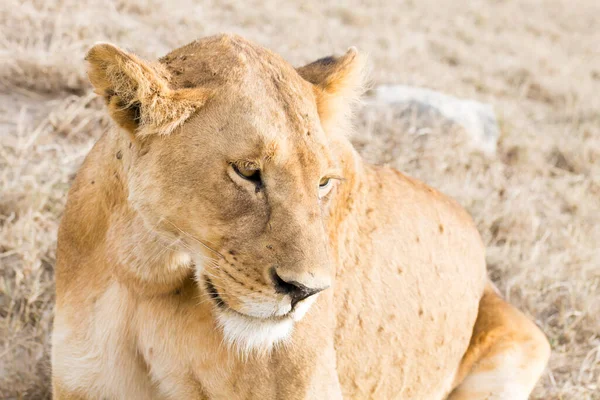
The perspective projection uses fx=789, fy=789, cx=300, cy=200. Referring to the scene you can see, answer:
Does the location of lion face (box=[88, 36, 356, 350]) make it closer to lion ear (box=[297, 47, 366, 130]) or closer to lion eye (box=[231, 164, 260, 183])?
lion eye (box=[231, 164, 260, 183])

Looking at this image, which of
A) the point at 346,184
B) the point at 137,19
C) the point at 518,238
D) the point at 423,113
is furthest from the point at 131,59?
the point at 137,19

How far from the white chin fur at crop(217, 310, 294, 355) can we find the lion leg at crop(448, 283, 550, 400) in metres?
1.62

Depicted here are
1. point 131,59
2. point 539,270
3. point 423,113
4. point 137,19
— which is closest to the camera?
point 131,59

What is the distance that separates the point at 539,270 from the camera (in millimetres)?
5008

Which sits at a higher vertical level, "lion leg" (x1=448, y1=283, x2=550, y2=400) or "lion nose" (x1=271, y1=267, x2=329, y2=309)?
"lion nose" (x1=271, y1=267, x2=329, y2=309)

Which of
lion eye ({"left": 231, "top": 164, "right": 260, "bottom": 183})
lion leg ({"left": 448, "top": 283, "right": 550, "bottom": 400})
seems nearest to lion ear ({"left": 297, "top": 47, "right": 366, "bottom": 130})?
lion eye ({"left": 231, "top": 164, "right": 260, "bottom": 183})

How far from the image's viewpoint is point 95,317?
2670 millimetres

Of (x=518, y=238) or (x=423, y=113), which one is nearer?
(x=518, y=238)

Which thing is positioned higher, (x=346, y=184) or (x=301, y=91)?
(x=301, y=91)

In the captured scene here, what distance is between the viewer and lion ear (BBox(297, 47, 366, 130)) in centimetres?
274

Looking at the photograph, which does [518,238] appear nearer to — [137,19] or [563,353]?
[563,353]

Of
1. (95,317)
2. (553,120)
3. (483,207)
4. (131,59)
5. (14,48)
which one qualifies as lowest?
(553,120)

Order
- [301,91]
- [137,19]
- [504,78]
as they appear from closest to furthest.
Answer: [301,91] < [137,19] < [504,78]

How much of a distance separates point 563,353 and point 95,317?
114 inches
